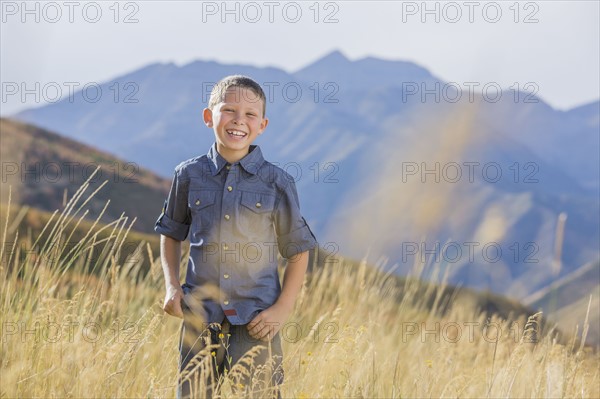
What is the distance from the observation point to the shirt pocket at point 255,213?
10.0ft

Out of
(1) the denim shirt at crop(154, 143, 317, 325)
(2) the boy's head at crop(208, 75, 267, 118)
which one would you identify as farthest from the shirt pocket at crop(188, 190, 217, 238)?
(2) the boy's head at crop(208, 75, 267, 118)

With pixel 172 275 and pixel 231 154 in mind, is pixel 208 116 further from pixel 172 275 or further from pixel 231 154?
pixel 172 275

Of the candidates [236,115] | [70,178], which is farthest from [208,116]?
[70,178]

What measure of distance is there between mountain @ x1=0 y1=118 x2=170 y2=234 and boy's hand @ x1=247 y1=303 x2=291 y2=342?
2204 cm

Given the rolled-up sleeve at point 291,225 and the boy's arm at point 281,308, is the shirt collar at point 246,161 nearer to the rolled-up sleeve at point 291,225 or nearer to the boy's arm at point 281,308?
the rolled-up sleeve at point 291,225

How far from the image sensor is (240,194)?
3.06m

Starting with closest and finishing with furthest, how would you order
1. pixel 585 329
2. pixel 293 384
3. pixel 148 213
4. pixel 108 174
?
pixel 585 329 → pixel 293 384 → pixel 148 213 → pixel 108 174

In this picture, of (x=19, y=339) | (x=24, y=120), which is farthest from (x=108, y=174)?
(x=19, y=339)

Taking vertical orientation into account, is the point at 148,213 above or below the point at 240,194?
below

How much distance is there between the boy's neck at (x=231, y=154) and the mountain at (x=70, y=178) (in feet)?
71.8

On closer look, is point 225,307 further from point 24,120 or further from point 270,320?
point 24,120

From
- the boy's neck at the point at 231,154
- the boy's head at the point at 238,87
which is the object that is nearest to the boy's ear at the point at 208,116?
the boy's head at the point at 238,87

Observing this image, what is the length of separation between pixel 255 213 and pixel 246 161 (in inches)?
8.1

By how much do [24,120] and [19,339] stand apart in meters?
39.5
